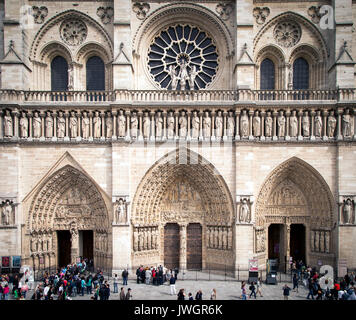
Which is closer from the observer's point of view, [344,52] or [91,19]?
[344,52]

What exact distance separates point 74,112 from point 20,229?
21.1 feet

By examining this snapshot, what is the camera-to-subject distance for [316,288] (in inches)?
460

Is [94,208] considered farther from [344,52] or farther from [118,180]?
[344,52]

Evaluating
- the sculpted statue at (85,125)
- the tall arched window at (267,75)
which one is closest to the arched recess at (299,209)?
the tall arched window at (267,75)

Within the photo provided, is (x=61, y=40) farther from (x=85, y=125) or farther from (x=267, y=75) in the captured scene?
(x=267, y=75)

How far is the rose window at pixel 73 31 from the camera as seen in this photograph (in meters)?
15.7

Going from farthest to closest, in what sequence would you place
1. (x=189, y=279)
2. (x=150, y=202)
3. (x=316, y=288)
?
(x=150, y=202) < (x=189, y=279) < (x=316, y=288)

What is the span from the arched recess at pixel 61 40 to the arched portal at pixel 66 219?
5.52 meters

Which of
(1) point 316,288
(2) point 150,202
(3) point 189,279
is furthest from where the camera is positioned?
(2) point 150,202

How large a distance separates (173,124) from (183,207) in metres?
4.57

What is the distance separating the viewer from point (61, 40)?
15617 mm

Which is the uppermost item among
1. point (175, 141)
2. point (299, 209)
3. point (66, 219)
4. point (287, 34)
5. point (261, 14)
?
point (261, 14)

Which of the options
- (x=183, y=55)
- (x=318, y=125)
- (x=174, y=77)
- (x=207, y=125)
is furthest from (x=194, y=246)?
(x=183, y=55)

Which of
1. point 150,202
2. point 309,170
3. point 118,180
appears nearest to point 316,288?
point 309,170
